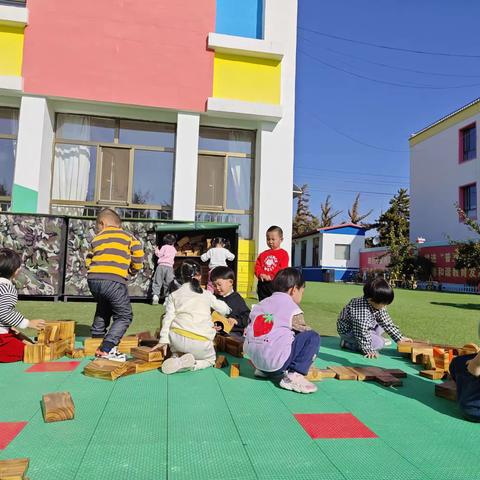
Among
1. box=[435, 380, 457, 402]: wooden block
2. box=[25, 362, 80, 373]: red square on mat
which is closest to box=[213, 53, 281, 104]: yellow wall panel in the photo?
box=[25, 362, 80, 373]: red square on mat

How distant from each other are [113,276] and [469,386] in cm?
342

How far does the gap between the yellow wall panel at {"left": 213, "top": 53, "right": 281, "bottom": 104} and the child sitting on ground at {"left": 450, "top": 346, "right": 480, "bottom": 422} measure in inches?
376

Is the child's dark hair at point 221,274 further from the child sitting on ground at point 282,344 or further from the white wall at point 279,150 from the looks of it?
the white wall at point 279,150

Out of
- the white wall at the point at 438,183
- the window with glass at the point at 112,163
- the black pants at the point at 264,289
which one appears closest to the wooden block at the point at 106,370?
the black pants at the point at 264,289

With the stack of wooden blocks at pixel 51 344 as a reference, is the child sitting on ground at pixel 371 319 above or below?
above

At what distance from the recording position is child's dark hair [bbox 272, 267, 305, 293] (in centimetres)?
381

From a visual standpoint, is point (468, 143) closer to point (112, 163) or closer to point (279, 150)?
point (279, 150)

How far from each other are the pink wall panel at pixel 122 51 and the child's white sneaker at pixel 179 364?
8409 mm

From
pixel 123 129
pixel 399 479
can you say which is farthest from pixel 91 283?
pixel 123 129

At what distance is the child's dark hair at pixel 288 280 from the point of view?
381cm

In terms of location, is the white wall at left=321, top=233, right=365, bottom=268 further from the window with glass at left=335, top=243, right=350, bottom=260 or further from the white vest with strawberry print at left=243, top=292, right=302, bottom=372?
the white vest with strawberry print at left=243, top=292, right=302, bottom=372

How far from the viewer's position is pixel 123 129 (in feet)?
37.6

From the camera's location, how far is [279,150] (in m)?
11.6

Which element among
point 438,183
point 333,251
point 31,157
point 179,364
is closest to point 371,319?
point 179,364
